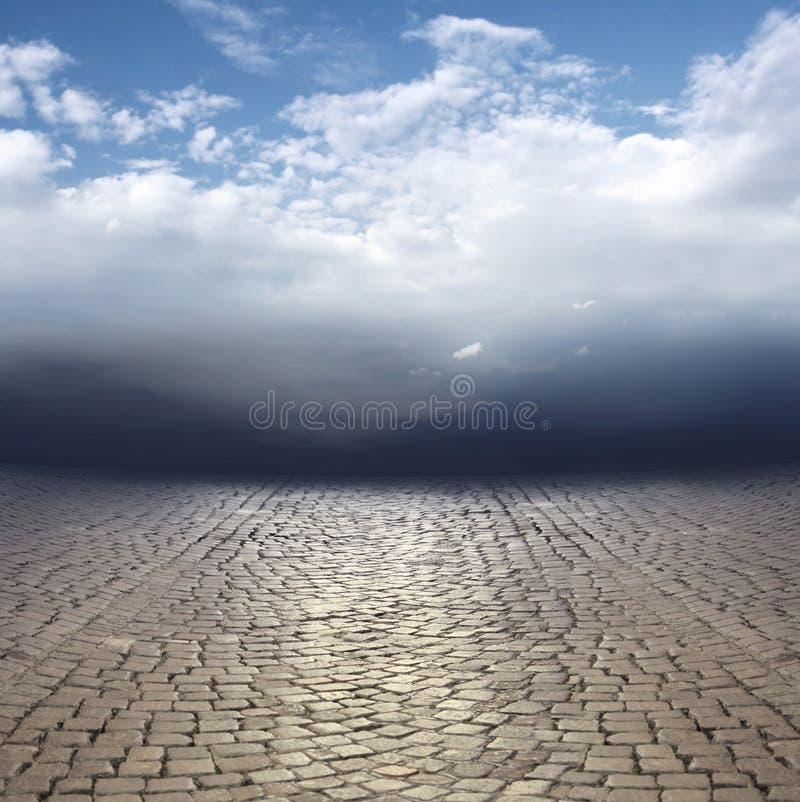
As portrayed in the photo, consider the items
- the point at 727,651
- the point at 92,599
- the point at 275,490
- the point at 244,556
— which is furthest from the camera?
the point at 275,490

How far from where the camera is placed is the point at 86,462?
56.5 ft

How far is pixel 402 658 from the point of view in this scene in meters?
5.88

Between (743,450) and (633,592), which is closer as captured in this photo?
(633,592)

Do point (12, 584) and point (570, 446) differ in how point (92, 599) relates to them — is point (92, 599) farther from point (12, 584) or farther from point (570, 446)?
point (570, 446)

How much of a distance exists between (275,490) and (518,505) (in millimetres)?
4425

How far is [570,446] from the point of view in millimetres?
19719

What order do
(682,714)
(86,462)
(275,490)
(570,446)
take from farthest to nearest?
1. (570,446)
2. (86,462)
3. (275,490)
4. (682,714)

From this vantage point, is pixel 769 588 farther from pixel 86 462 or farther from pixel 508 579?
pixel 86 462

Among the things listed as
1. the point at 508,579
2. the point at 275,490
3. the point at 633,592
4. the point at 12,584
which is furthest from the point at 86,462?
the point at 633,592

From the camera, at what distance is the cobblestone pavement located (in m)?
4.02

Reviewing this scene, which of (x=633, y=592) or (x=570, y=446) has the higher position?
(x=570, y=446)

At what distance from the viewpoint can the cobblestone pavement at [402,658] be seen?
4.02 m

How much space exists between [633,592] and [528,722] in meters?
3.24

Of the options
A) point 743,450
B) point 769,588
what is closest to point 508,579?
point 769,588
